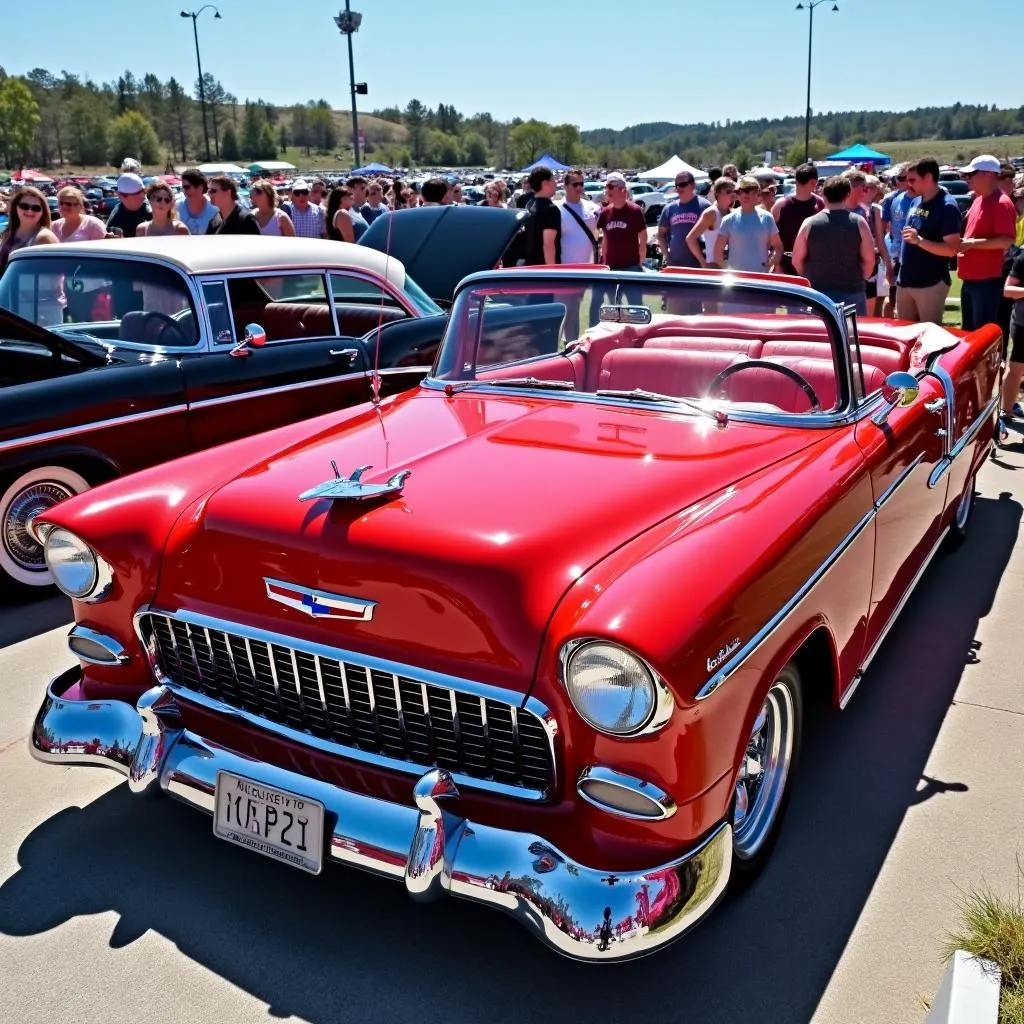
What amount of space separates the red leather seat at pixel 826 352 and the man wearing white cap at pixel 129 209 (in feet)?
19.7

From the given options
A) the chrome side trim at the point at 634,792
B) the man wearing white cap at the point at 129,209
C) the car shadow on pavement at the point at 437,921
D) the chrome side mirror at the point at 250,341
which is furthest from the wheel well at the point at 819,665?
the man wearing white cap at the point at 129,209

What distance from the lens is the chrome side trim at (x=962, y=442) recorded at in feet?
13.4

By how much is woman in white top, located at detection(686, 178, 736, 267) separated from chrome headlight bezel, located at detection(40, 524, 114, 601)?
697 centimetres

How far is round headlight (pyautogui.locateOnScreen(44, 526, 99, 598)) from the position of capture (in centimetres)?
285

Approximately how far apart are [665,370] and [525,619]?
5.53ft

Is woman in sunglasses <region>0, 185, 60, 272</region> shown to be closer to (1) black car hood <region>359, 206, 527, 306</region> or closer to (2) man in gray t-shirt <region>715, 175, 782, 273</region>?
(1) black car hood <region>359, 206, 527, 306</region>

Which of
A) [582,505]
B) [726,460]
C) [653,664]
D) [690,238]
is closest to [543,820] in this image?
[653,664]

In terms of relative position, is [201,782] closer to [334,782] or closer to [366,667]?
[334,782]

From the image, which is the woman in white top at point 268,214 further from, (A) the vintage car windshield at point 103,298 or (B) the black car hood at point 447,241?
(A) the vintage car windshield at point 103,298

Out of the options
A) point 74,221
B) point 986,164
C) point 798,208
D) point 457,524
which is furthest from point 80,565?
point 798,208

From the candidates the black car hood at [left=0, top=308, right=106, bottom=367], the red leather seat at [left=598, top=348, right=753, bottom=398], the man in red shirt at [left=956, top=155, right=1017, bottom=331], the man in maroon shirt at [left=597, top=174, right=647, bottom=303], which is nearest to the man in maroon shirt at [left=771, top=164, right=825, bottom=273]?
the man in maroon shirt at [left=597, top=174, right=647, bottom=303]

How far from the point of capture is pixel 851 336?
3408 mm

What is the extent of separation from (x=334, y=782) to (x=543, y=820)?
1.78ft

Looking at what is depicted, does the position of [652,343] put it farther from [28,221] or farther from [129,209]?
[129,209]
